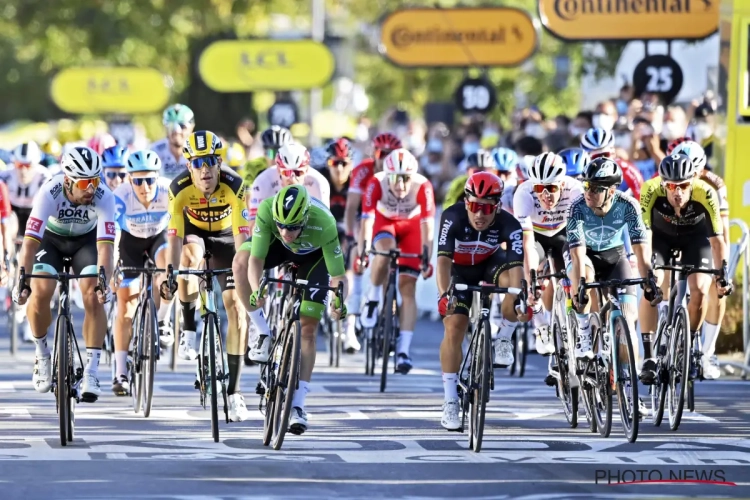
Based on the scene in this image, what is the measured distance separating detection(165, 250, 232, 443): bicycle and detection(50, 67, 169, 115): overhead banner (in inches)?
1255

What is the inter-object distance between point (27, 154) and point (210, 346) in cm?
742

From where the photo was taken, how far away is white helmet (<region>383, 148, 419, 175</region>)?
16.5m

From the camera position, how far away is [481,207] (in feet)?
40.4

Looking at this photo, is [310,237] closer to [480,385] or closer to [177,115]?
[480,385]

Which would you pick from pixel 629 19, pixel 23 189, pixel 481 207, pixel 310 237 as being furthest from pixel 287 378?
pixel 629 19

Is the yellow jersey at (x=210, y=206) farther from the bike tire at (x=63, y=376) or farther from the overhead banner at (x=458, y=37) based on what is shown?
the overhead banner at (x=458, y=37)

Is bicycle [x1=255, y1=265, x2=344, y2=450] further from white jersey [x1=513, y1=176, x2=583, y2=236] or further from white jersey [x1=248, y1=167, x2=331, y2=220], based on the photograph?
white jersey [x1=513, y1=176, x2=583, y2=236]

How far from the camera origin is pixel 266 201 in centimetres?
1202

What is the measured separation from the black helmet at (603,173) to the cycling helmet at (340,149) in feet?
18.6

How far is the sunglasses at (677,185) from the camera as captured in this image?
13.5 m

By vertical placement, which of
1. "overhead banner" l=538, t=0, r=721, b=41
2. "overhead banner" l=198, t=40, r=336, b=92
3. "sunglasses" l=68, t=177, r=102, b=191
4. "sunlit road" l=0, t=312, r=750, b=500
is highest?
"overhead banner" l=198, t=40, r=336, b=92

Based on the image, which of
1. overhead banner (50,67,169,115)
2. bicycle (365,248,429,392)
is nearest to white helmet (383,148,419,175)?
bicycle (365,248,429,392)

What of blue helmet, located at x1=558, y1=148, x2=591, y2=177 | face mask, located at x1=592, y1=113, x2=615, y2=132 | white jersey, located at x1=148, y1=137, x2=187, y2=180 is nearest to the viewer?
blue helmet, located at x1=558, y1=148, x2=591, y2=177

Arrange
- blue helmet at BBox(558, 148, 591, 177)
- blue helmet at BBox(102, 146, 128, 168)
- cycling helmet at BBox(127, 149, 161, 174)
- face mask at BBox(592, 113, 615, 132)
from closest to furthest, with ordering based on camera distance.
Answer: cycling helmet at BBox(127, 149, 161, 174) < blue helmet at BBox(558, 148, 591, 177) < blue helmet at BBox(102, 146, 128, 168) < face mask at BBox(592, 113, 615, 132)
